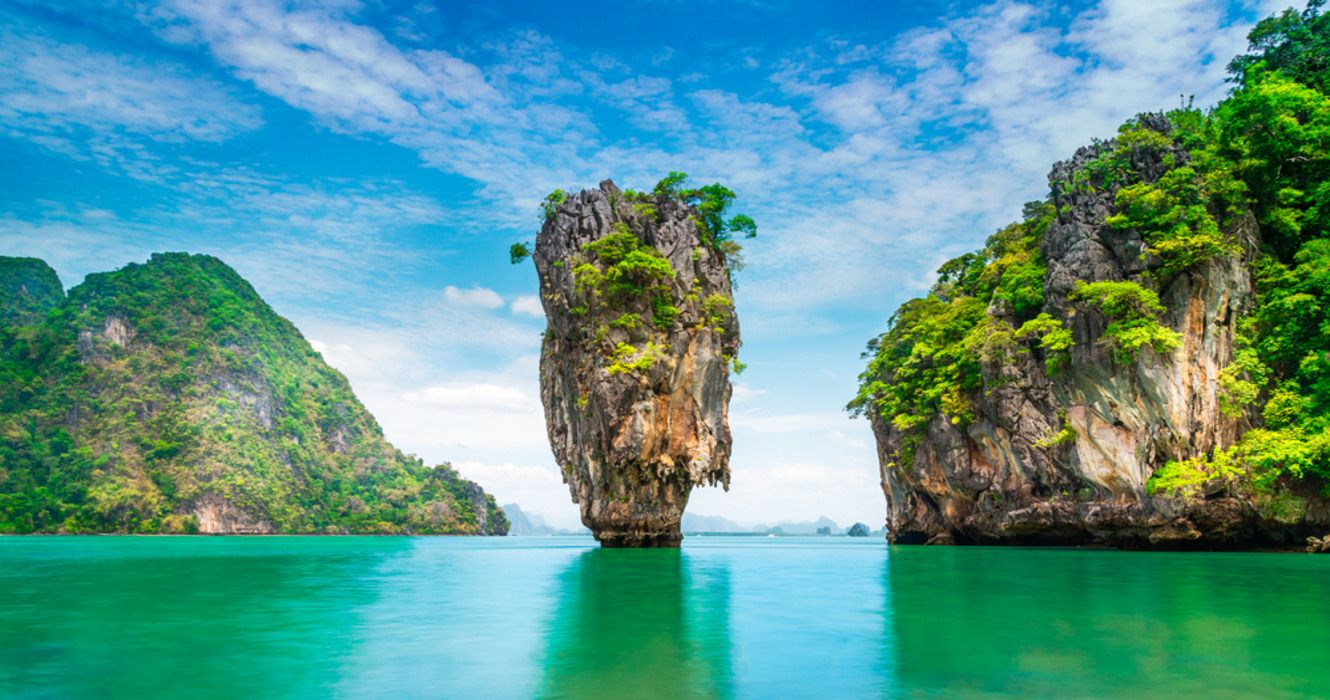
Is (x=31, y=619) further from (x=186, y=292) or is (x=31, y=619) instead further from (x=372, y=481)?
(x=186, y=292)

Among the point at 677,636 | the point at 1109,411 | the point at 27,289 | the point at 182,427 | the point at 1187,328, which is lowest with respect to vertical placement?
the point at 677,636

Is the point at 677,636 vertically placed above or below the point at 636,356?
below

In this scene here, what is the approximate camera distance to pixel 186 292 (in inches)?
4055

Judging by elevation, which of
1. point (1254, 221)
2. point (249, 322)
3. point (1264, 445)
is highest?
point (249, 322)

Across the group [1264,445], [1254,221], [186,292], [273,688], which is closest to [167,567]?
[273,688]

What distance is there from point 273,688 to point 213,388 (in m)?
100.0

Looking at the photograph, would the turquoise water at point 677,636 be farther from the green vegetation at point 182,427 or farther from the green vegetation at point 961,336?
the green vegetation at point 182,427

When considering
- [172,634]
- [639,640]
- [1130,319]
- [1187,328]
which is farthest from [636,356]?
[172,634]

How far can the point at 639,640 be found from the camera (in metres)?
8.95

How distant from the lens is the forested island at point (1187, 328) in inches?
869

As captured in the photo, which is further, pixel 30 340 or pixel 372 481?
pixel 372 481

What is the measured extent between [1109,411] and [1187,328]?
3.30 meters

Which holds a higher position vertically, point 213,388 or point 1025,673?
point 213,388

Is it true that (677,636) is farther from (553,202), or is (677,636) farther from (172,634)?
(553,202)
